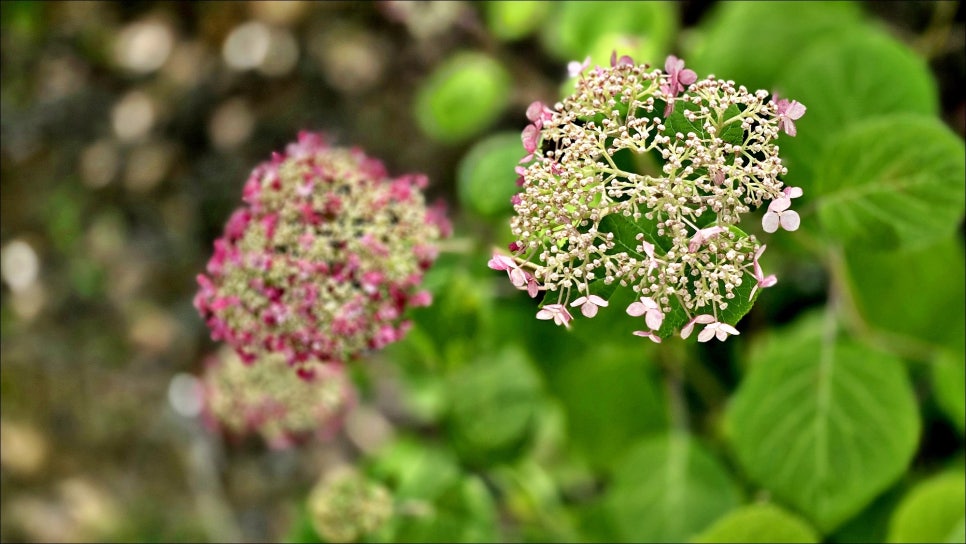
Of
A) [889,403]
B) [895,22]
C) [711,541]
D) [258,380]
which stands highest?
[895,22]

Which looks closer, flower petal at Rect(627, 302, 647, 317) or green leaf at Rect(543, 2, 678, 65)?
flower petal at Rect(627, 302, 647, 317)

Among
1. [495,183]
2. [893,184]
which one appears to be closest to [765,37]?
[893,184]

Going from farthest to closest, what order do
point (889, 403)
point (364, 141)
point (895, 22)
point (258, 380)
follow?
1. point (364, 141)
2. point (895, 22)
3. point (258, 380)
4. point (889, 403)

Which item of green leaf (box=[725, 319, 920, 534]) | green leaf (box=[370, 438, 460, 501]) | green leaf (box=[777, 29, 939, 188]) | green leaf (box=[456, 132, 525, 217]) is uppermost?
green leaf (box=[777, 29, 939, 188])

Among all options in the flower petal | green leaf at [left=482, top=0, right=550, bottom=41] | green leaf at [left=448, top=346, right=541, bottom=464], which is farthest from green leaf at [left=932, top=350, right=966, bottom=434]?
green leaf at [left=482, top=0, right=550, bottom=41]

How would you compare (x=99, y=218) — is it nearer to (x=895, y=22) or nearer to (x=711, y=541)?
(x=711, y=541)

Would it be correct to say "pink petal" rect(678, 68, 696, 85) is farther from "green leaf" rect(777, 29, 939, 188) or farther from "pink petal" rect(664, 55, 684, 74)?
"green leaf" rect(777, 29, 939, 188)

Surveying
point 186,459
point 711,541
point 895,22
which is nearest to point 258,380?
point 711,541
